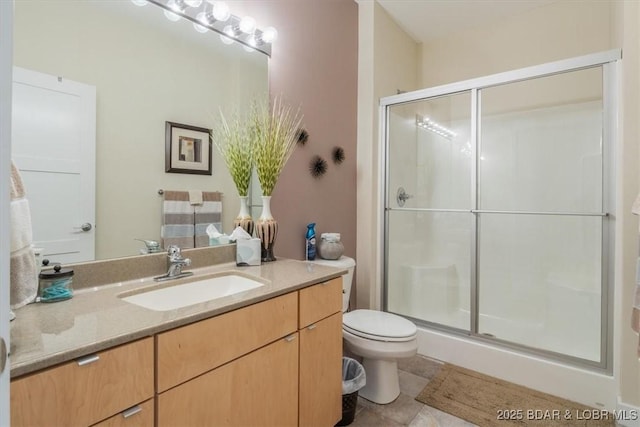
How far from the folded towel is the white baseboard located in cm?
245

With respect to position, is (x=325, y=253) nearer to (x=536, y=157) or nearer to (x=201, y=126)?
(x=201, y=126)

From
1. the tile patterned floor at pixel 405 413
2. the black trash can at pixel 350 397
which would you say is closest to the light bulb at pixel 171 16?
the black trash can at pixel 350 397

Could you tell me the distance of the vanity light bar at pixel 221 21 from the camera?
1474mm

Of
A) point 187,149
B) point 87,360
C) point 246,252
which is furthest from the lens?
point 246,252

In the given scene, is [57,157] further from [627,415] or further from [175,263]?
[627,415]

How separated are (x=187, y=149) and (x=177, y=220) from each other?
337 millimetres

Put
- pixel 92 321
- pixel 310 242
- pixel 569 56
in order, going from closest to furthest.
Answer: pixel 92 321
pixel 310 242
pixel 569 56

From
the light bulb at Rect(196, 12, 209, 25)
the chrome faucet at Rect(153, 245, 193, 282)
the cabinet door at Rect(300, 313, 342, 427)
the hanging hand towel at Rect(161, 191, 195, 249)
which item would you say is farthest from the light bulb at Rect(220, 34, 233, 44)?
the cabinet door at Rect(300, 313, 342, 427)

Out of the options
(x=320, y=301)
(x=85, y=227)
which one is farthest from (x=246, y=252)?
(x=85, y=227)

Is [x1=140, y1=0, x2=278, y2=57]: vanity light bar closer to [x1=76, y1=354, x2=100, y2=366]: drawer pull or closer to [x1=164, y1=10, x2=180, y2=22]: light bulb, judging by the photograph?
[x1=164, y1=10, x2=180, y2=22]: light bulb

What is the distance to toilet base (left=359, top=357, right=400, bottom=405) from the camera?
6.07ft

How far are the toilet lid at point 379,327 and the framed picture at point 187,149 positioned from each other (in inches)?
46.4

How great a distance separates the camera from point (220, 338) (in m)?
0.99

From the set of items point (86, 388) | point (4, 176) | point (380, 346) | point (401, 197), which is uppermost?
point (401, 197)
